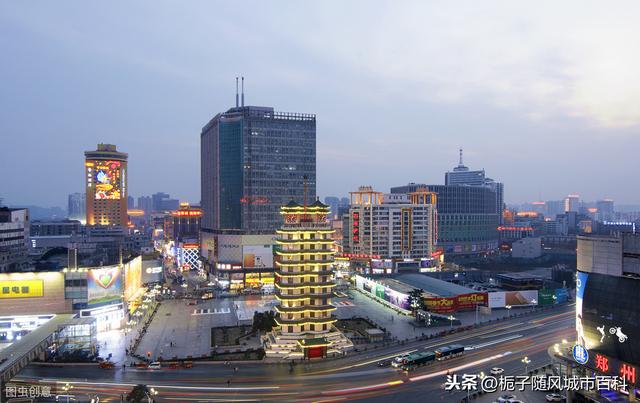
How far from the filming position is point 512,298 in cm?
8744

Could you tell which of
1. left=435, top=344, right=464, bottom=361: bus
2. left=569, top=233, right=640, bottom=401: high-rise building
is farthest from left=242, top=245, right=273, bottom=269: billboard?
left=569, top=233, right=640, bottom=401: high-rise building

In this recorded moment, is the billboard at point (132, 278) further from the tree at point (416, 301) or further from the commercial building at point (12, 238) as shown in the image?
the tree at point (416, 301)

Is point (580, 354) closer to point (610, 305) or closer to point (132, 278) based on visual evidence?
point (610, 305)

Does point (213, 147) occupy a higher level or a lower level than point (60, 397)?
higher

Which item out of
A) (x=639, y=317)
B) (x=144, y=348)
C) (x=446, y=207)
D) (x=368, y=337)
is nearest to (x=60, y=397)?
(x=144, y=348)

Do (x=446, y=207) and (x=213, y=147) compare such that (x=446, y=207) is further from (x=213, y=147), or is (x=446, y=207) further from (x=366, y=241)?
(x=213, y=147)

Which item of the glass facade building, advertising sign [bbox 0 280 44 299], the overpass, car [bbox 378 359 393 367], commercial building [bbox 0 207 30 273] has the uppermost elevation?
the glass facade building

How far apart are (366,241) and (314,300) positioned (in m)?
70.9

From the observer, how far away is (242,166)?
128m

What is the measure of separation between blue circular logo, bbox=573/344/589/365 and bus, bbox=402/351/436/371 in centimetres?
1638

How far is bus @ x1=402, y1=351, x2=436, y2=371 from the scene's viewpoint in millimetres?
53875

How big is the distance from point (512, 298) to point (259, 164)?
2803 inches

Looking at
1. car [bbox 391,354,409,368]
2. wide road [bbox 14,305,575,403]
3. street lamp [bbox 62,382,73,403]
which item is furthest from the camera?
car [bbox 391,354,409,368]

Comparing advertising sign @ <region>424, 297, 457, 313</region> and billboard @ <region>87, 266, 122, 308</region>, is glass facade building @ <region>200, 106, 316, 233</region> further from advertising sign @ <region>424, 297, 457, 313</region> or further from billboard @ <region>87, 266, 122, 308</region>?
advertising sign @ <region>424, 297, 457, 313</region>
